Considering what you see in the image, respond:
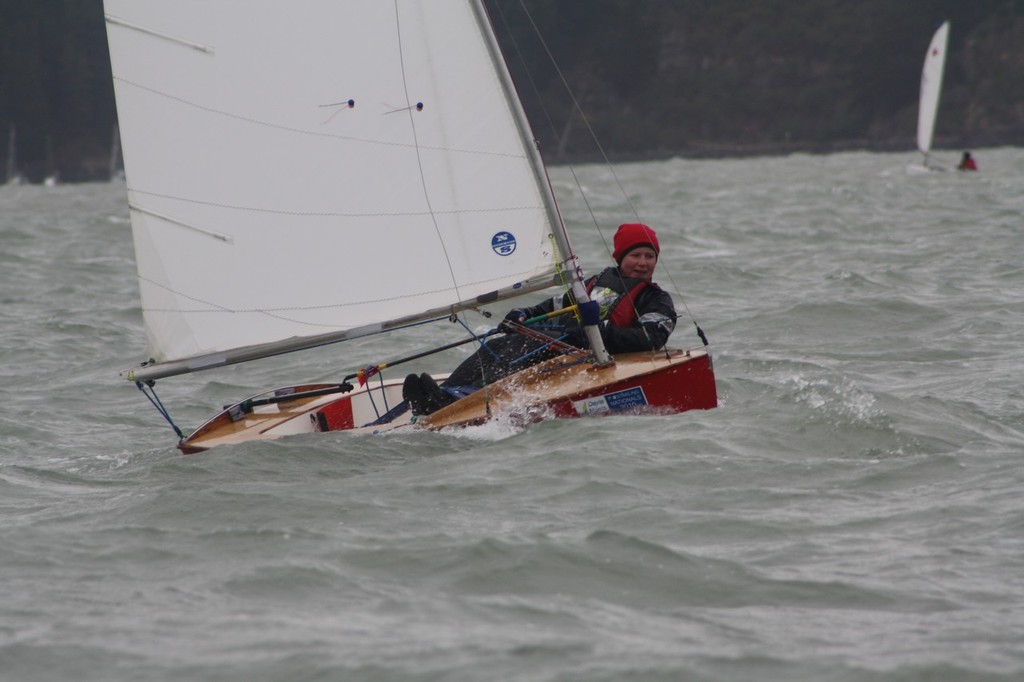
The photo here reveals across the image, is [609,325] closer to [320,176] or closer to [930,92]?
[320,176]

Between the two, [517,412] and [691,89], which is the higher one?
[691,89]

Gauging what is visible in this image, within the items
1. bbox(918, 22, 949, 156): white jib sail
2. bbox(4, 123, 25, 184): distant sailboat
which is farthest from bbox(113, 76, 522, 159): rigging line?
bbox(4, 123, 25, 184): distant sailboat

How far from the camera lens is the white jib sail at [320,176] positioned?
6.94 metres

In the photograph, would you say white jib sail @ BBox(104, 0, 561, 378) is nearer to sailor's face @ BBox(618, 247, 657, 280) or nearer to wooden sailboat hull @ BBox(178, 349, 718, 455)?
wooden sailboat hull @ BBox(178, 349, 718, 455)

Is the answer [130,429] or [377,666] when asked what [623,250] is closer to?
[130,429]

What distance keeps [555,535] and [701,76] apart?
262ft

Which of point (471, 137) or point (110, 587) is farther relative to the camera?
point (471, 137)

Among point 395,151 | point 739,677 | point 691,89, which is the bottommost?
point 739,677

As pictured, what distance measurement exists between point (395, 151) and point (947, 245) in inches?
446

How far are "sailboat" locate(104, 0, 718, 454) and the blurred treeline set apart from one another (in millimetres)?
66784

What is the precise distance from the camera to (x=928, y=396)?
25.8 ft

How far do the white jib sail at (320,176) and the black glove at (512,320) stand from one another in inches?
19.0

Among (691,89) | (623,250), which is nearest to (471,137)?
(623,250)

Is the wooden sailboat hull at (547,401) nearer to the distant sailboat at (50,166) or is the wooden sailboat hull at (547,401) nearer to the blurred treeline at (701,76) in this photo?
the blurred treeline at (701,76)
